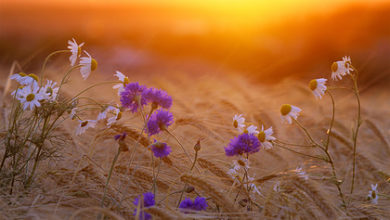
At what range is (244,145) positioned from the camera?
1004 mm

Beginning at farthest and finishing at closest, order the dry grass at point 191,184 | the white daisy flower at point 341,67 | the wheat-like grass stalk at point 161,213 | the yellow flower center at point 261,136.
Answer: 1. the white daisy flower at point 341,67
2. the yellow flower center at point 261,136
3. the dry grass at point 191,184
4. the wheat-like grass stalk at point 161,213

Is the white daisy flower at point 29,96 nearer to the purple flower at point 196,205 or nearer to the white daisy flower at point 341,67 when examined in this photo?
the purple flower at point 196,205

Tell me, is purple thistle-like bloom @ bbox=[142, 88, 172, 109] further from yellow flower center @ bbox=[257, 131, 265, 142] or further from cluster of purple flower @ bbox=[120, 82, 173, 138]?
yellow flower center @ bbox=[257, 131, 265, 142]

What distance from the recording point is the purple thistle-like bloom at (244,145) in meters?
1.00

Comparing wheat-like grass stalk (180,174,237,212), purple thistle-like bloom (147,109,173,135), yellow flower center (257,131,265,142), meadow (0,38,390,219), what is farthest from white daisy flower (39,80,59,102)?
yellow flower center (257,131,265,142)

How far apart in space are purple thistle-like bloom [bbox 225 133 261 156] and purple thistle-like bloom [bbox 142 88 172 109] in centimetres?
19

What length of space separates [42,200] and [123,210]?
228 millimetres

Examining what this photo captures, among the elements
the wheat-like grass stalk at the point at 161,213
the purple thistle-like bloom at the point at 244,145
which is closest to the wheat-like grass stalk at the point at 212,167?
the purple thistle-like bloom at the point at 244,145

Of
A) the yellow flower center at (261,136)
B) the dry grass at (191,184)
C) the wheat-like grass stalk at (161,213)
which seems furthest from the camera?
the yellow flower center at (261,136)

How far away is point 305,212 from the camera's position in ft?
3.18

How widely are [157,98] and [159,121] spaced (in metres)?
0.06

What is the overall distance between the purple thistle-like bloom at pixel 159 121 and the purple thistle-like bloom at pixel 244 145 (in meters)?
0.17

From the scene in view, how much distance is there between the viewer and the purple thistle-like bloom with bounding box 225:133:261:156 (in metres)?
1.00

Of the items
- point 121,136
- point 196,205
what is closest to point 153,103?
point 121,136
